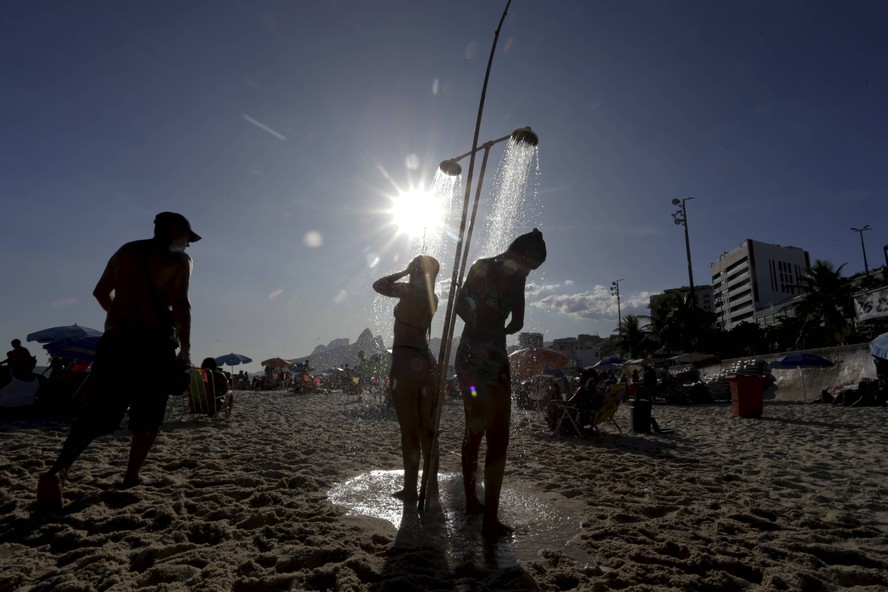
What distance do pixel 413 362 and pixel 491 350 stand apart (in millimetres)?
702

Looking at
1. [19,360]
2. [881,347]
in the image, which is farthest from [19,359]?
[881,347]

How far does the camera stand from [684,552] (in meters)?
2.20

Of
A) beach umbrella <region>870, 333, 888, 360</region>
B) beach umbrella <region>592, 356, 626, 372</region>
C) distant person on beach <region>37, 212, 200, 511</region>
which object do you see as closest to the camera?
distant person on beach <region>37, 212, 200, 511</region>

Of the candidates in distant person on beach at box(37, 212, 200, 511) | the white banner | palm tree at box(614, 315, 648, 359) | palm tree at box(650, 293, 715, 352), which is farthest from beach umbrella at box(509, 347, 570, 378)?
palm tree at box(614, 315, 648, 359)

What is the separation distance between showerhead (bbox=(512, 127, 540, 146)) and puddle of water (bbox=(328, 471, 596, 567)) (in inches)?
111

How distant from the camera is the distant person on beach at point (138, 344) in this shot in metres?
2.59

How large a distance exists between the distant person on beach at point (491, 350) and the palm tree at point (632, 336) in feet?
206

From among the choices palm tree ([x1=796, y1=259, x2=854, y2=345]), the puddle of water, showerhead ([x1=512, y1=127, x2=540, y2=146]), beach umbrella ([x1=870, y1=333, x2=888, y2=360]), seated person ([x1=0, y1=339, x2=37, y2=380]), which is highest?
palm tree ([x1=796, y1=259, x2=854, y2=345])

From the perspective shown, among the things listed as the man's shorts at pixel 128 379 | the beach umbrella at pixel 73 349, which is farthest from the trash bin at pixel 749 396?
the beach umbrella at pixel 73 349

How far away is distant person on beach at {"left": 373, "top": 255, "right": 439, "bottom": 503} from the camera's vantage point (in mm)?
3018

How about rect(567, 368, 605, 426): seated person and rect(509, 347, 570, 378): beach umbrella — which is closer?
rect(567, 368, 605, 426): seated person

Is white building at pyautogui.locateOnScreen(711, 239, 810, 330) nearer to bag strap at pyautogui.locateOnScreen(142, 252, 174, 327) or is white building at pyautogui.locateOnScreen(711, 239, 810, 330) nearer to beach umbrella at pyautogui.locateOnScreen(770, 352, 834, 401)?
beach umbrella at pyautogui.locateOnScreen(770, 352, 834, 401)

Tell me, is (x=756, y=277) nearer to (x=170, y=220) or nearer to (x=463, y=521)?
(x=463, y=521)

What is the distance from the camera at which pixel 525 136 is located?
3.95 meters
